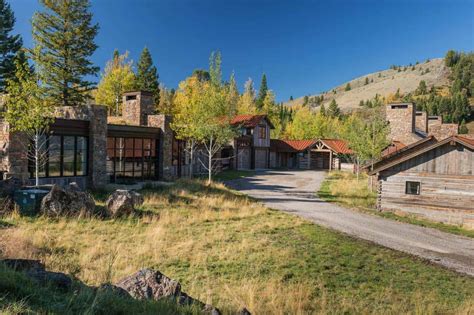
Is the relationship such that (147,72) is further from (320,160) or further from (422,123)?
(422,123)

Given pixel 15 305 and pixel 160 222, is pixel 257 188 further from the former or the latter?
pixel 15 305

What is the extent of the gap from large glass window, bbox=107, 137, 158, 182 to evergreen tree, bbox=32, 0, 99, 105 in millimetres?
17249

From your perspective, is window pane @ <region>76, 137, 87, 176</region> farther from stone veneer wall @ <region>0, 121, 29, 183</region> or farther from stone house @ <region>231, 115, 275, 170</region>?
stone house @ <region>231, 115, 275, 170</region>

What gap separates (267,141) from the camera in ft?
166

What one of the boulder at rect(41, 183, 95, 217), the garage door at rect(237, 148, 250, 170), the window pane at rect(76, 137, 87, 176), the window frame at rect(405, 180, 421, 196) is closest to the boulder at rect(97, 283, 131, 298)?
the boulder at rect(41, 183, 95, 217)

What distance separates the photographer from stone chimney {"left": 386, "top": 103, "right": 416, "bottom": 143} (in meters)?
33.7

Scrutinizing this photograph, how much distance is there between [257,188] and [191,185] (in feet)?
19.2

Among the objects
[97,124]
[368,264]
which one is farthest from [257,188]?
[368,264]

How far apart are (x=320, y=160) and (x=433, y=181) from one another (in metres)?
35.9

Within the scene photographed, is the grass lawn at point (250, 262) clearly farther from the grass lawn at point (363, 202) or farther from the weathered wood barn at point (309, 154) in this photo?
the weathered wood barn at point (309, 154)

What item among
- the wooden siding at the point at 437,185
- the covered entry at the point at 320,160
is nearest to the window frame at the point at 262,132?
the covered entry at the point at 320,160

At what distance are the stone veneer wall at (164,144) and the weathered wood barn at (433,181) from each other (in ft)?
46.3

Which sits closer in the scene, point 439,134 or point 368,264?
point 368,264

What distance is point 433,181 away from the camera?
18.8m
